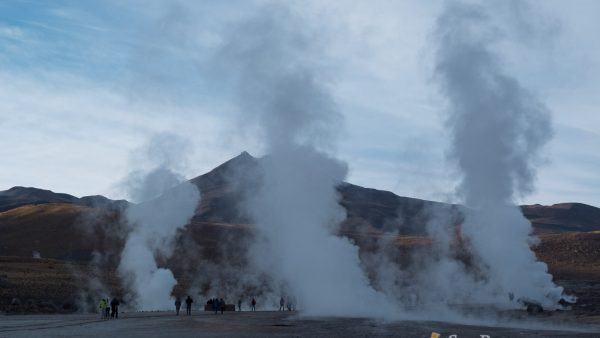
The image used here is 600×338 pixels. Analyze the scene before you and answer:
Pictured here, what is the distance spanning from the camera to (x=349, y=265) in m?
59.0

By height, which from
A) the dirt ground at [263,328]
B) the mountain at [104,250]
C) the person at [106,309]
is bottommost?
the dirt ground at [263,328]

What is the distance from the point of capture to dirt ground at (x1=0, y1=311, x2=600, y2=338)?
36688 mm

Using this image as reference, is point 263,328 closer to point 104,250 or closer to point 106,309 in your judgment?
point 106,309

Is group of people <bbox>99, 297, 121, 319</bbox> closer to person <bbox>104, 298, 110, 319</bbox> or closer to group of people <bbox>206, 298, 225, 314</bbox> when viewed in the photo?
person <bbox>104, 298, 110, 319</bbox>

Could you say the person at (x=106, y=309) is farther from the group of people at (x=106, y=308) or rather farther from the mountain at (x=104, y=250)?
the mountain at (x=104, y=250)

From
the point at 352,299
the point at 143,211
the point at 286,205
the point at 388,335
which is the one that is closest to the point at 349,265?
the point at 352,299

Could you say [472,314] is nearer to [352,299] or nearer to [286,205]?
[352,299]

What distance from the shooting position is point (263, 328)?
136ft

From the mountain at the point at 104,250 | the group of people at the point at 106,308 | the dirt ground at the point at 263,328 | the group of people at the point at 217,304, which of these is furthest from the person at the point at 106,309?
the mountain at the point at 104,250

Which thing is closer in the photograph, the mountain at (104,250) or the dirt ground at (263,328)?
the dirt ground at (263,328)

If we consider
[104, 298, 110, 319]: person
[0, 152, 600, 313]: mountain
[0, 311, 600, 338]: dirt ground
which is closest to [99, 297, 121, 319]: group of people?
[104, 298, 110, 319]: person

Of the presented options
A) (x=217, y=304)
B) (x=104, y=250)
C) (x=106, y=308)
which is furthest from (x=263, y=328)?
(x=104, y=250)

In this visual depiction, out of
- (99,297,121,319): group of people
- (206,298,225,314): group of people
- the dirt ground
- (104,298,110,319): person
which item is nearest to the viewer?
the dirt ground

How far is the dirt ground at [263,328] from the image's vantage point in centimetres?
3669
